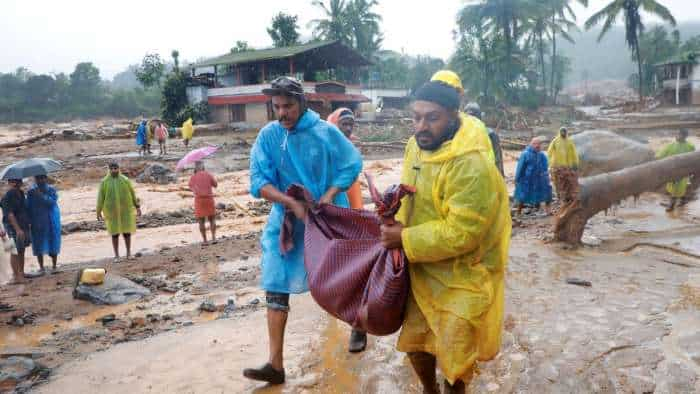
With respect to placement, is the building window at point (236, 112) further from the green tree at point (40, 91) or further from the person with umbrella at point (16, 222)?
the person with umbrella at point (16, 222)

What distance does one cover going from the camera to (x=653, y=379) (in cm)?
300

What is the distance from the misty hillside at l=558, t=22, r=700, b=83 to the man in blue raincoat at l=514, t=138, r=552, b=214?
89725mm

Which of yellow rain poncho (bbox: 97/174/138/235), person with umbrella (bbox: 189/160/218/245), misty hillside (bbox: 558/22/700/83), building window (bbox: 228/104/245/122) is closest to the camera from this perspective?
yellow rain poncho (bbox: 97/174/138/235)

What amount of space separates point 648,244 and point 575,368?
4622 mm

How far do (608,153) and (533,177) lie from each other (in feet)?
13.0

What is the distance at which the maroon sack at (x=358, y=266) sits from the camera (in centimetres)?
221

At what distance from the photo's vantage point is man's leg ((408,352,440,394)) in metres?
2.42

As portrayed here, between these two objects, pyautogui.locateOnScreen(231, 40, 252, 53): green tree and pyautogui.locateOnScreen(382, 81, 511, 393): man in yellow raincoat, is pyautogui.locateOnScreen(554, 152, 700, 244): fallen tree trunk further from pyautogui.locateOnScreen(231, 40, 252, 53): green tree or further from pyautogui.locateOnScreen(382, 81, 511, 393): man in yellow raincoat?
pyautogui.locateOnScreen(231, 40, 252, 53): green tree

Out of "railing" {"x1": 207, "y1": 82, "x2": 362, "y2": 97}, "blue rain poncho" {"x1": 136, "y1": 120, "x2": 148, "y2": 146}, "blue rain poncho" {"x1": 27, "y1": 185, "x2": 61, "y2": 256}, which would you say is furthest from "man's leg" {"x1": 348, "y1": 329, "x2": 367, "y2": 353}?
"railing" {"x1": 207, "y1": 82, "x2": 362, "y2": 97}

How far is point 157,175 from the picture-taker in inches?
634

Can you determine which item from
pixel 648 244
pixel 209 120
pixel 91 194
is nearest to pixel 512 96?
pixel 209 120

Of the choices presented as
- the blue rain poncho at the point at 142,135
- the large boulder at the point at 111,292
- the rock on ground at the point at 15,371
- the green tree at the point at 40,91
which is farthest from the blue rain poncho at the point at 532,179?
the green tree at the point at 40,91

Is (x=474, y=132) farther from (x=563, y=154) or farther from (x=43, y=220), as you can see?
(x=563, y=154)

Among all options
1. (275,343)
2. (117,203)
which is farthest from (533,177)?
(275,343)
